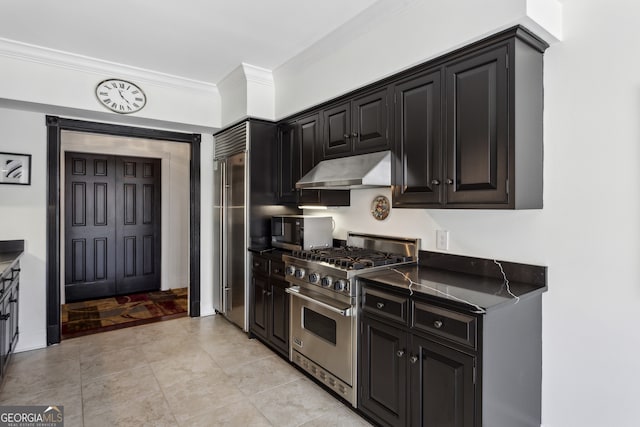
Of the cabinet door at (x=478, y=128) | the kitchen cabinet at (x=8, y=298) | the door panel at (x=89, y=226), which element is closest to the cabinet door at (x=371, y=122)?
the cabinet door at (x=478, y=128)

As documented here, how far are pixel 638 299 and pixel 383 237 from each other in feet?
5.25

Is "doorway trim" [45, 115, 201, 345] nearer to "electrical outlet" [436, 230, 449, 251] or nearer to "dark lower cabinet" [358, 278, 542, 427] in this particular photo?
"dark lower cabinet" [358, 278, 542, 427]

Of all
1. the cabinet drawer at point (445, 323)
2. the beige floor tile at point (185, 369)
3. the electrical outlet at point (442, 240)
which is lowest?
the beige floor tile at point (185, 369)

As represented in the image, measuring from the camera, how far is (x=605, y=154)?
185cm

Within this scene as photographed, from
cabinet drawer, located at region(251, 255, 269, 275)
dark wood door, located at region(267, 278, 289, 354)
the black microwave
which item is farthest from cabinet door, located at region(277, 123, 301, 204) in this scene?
dark wood door, located at region(267, 278, 289, 354)

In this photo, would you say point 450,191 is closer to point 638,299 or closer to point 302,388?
point 638,299

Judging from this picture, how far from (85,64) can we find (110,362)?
276 centimetres

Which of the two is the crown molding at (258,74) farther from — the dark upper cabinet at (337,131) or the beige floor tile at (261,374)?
the beige floor tile at (261,374)

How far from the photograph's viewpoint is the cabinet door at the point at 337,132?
287cm

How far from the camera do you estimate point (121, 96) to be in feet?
11.9

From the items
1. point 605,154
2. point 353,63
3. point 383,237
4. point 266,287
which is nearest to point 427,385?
point 383,237

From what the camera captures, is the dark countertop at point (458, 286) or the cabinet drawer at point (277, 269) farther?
the cabinet drawer at point (277, 269)

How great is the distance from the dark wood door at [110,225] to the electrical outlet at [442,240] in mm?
4735

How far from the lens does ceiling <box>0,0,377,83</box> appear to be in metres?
2.51
